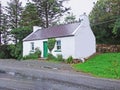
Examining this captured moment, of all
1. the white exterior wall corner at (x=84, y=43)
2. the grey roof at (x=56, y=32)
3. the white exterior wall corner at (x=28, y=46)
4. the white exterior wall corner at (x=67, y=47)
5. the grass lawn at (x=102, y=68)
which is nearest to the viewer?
the grass lawn at (x=102, y=68)

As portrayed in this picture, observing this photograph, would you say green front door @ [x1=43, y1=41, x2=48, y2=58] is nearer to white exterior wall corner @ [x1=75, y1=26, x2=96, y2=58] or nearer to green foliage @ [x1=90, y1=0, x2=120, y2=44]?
white exterior wall corner @ [x1=75, y1=26, x2=96, y2=58]

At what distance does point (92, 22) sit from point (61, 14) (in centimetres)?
1127

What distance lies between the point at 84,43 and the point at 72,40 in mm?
2026

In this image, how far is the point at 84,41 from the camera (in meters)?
32.5

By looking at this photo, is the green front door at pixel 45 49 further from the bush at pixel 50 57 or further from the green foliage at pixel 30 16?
the green foliage at pixel 30 16

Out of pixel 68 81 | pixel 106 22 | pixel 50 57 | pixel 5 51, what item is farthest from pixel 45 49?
pixel 68 81

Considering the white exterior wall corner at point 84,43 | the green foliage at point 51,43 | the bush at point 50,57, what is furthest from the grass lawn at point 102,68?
the green foliage at point 51,43

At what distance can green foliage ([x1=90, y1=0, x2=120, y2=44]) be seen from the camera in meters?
44.8

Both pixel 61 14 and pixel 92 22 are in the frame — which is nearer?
pixel 92 22

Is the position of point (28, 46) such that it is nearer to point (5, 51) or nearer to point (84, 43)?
point (84, 43)

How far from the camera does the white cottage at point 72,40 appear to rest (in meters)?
31.2

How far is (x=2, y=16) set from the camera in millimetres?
55594

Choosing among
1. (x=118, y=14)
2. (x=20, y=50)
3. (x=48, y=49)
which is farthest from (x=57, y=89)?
(x=118, y=14)

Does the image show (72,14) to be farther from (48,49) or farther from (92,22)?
(48,49)
